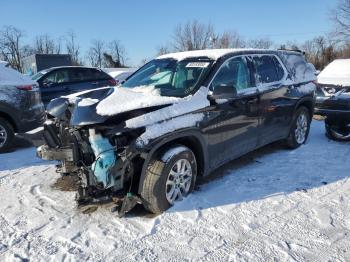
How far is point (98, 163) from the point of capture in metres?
3.74

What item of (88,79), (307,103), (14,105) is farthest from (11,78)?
(307,103)

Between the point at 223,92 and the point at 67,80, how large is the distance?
785 cm

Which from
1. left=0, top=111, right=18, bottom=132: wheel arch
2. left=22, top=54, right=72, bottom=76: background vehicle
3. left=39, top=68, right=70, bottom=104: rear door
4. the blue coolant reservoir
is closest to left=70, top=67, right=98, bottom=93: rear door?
left=39, top=68, right=70, bottom=104: rear door

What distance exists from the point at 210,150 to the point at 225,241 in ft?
4.32

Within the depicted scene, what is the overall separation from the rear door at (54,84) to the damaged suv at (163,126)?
225 inches

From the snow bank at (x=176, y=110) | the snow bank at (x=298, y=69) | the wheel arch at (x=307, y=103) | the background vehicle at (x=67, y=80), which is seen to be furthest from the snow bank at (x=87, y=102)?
the background vehicle at (x=67, y=80)

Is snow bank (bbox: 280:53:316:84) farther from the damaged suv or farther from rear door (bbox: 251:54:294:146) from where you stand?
the damaged suv

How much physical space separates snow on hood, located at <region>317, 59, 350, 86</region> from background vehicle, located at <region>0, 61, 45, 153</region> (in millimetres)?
6138

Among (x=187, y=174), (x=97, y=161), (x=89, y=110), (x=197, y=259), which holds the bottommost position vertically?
(x=197, y=259)

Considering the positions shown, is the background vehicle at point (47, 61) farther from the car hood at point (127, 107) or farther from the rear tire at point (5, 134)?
the car hood at point (127, 107)

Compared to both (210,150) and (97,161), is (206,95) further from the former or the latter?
(97,161)

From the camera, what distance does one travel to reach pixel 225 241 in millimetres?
3590

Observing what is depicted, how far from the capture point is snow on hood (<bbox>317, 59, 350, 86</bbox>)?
807 cm

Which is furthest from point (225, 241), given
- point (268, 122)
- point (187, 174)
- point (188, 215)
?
point (268, 122)
